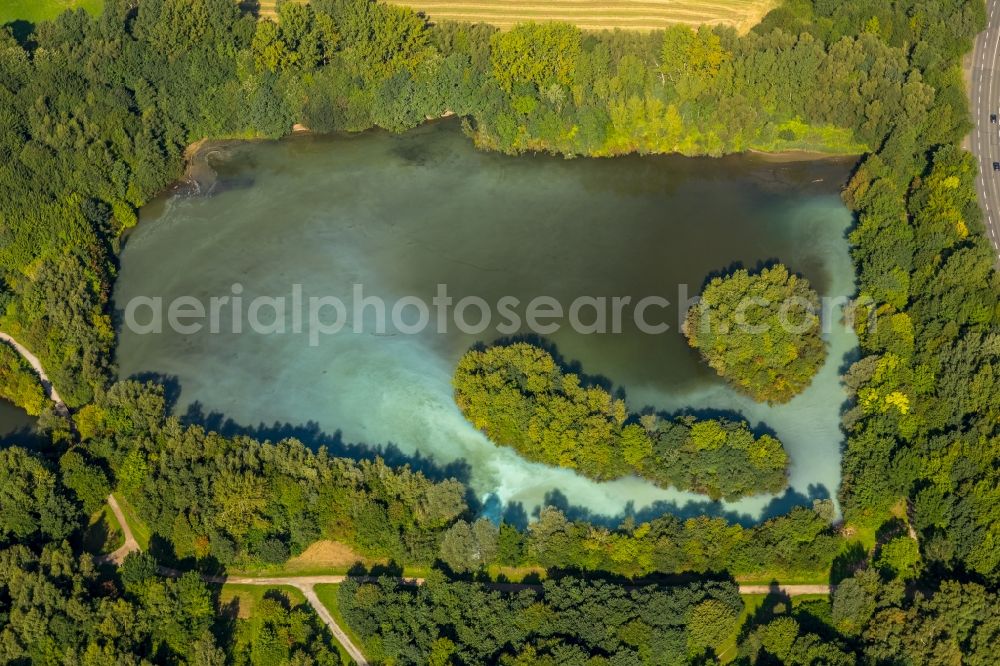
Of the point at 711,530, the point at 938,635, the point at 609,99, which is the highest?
the point at 609,99

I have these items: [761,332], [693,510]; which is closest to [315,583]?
[693,510]

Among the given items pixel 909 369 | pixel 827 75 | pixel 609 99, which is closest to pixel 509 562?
pixel 909 369

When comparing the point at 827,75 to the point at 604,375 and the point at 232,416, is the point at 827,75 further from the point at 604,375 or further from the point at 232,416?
the point at 232,416

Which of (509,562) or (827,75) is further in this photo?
(827,75)

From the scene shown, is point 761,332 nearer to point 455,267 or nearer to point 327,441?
point 455,267

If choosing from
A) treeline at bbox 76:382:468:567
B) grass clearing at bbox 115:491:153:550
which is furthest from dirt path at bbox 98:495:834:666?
treeline at bbox 76:382:468:567

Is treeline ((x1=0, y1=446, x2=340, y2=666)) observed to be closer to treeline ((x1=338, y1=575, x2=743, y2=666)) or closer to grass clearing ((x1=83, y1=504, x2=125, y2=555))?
grass clearing ((x1=83, y1=504, x2=125, y2=555))

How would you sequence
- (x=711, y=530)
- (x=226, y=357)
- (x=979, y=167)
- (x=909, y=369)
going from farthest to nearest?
(x=979, y=167) < (x=226, y=357) < (x=909, y=369) < (x=711, y=530)
